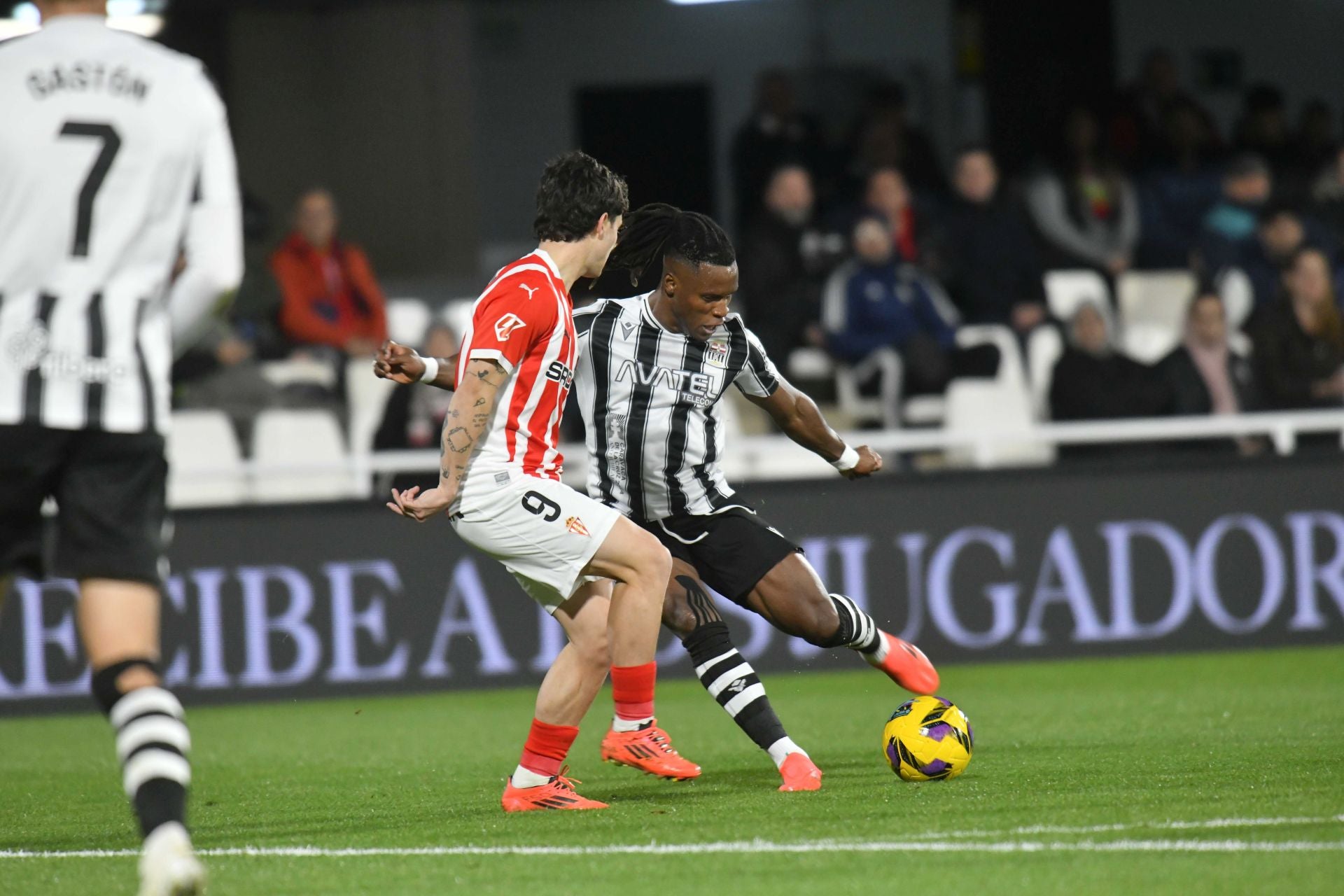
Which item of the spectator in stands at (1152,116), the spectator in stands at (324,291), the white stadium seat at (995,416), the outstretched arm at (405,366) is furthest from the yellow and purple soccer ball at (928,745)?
the spectator in stands at (1152,116)

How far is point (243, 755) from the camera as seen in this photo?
7.54 m

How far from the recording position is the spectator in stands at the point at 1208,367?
38.2 ft

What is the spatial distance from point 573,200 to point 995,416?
6.37m

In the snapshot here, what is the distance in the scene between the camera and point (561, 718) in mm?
5539

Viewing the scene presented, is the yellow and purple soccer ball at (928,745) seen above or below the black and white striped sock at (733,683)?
below

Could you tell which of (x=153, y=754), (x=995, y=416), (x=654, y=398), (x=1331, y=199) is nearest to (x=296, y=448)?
(x=995, y=416)

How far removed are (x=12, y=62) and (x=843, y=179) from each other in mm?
10665

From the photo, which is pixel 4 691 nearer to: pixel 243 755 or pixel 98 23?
pixel 243 755

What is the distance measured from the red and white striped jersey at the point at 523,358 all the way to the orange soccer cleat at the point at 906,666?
1.57m

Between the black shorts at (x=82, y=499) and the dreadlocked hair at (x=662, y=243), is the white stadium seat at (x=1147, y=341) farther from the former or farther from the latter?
the black shorts at (x=82, y=499)

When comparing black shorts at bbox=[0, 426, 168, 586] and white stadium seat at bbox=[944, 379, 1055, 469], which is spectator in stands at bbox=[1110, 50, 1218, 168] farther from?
black shorts at bbox=[0, 426, 168, 586]

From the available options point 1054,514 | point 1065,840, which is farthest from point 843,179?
point 1065,840

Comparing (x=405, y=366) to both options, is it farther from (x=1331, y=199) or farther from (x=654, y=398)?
(x=1331, y=199)

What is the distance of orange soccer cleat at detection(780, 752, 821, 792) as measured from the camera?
5727 mm
